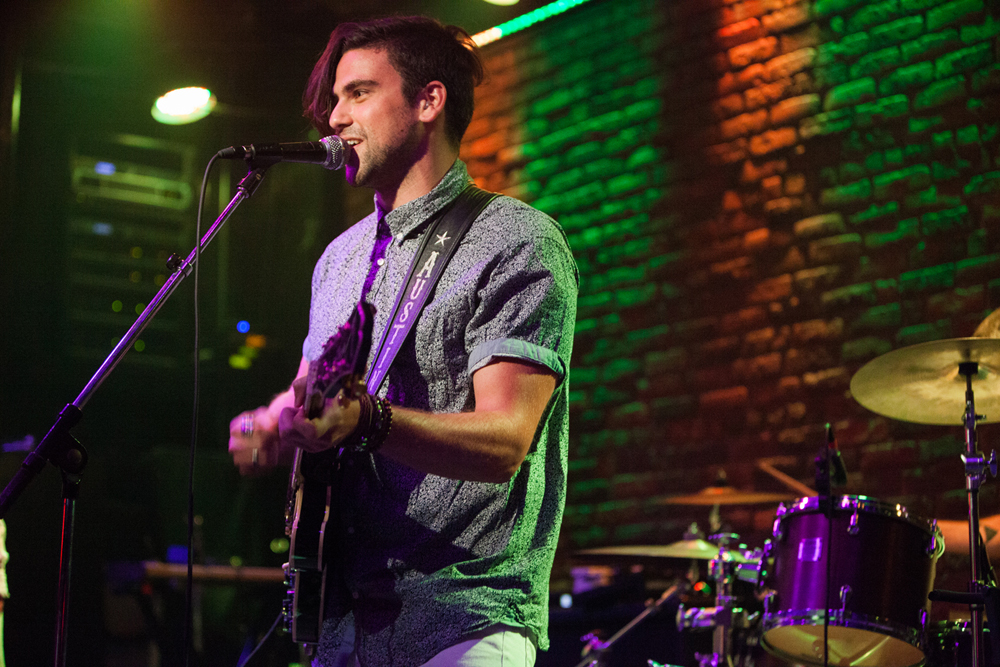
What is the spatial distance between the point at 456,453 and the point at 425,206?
665mm

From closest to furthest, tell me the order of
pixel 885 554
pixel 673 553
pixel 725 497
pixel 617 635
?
pixel 885 554 → pixel 673 553 → pixel 725 497 → pixel 617 635

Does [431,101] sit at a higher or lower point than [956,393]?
higher

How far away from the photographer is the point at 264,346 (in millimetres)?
5891

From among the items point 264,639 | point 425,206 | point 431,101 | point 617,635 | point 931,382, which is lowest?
point 617,635

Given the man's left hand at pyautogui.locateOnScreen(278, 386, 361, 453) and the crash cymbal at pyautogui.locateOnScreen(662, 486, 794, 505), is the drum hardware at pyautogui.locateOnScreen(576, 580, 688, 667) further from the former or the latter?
the man's left hand at pyautogui.locateOnScreen(278, 386, 361, 453)

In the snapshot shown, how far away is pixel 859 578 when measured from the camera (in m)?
3.11

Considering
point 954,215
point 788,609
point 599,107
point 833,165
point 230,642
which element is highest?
point 599,107

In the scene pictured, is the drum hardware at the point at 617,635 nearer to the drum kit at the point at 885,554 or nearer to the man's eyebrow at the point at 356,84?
the drum kit at the point at 885,554

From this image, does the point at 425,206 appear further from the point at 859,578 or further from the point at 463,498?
the point at 859,578

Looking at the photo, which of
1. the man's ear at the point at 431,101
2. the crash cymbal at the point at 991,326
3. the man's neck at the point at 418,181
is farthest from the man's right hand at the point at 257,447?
the crash cymbal at the point at 991,326

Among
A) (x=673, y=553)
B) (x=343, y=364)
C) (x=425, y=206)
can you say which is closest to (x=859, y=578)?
Answer: (x=673, y=553)

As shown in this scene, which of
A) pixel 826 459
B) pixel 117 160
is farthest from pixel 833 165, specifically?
pixel 117 160

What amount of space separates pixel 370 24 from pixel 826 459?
1.81m

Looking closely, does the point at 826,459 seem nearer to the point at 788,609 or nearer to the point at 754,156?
the point at 788,609
